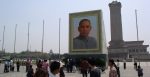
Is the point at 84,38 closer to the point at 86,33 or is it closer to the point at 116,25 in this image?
the point at 86,33

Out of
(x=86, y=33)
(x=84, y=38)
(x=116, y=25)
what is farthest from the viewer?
(x=116, y=25)

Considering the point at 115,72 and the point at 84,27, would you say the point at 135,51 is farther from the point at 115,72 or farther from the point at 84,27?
the point at 115,72

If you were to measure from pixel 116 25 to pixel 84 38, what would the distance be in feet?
147

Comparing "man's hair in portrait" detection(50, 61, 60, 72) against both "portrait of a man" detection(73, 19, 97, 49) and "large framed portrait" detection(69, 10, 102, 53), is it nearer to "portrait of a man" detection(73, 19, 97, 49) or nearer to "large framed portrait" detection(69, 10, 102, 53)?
"large framed portrait" detection(69, 10, 102, 53)

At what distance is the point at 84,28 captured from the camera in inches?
1607

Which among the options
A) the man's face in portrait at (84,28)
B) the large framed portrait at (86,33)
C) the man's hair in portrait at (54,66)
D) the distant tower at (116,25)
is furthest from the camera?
the distant tower at (116,25)

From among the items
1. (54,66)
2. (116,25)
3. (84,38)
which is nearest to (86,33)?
(84,38)

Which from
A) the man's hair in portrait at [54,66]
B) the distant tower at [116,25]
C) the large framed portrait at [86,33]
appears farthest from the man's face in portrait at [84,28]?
the distant tower at [116,25]

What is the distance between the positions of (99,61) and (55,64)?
1246 inches

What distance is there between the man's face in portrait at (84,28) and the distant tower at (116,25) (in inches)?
1706

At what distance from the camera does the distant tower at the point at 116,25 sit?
83.4 metres

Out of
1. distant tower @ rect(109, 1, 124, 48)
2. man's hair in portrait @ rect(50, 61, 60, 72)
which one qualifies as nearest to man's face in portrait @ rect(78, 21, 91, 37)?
man's hair in portrait @ rect(50, 61, 60, 72)

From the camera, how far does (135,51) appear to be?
103m

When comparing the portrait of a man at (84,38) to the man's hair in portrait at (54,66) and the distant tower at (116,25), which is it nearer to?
the man's hair in portrait at (54,66)
